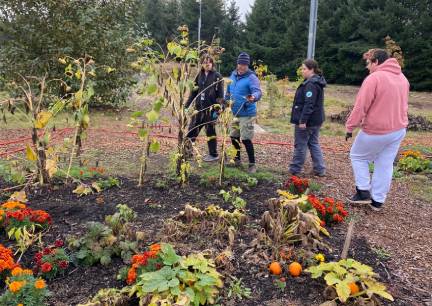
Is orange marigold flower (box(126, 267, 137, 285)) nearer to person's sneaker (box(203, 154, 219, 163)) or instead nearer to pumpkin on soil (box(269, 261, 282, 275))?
pumpkin on soil (box(269, 261, 282, 275))

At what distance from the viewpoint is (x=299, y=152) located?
5473 mm

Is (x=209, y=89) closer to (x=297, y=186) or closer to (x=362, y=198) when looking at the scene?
(x=297, y=186)

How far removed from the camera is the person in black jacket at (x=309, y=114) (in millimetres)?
5227

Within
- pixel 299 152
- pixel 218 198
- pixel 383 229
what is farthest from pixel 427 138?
pixel 218 198

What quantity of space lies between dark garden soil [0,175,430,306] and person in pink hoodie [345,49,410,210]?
97 centimetres

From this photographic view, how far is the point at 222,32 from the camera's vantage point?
32562mm

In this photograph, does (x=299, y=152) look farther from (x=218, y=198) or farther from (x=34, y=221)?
(x=34, y=221)

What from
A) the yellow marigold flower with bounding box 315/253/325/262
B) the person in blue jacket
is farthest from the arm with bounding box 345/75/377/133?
the yellow marigold flower with bounding box 315/253/325/262

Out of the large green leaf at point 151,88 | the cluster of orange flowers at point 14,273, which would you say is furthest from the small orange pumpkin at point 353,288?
the large green leaf at point 151,88

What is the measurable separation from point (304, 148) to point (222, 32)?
28773 mm

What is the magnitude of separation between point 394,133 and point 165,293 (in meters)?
3.04

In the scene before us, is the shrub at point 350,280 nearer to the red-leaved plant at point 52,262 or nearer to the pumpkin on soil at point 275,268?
the pumpkin on soil at point 275,268

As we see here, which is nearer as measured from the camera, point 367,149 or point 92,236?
point 92,236

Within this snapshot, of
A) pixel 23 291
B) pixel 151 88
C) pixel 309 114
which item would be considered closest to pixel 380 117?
pixel 309 114
